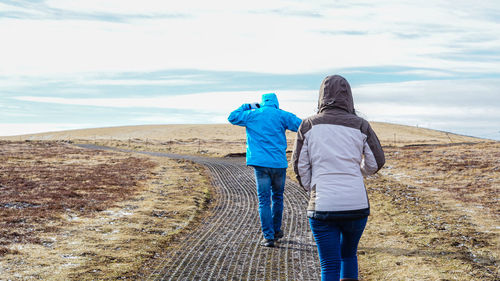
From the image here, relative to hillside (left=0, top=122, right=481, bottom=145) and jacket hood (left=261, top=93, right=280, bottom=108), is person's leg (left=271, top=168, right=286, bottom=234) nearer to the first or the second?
jacket hood (left=261, top=93, right=280, bottom=108)

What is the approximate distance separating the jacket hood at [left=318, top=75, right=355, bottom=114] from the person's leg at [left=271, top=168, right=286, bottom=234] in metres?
3.65

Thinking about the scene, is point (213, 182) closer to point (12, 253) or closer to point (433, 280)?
point (12, 253)

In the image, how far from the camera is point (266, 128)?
7461 millimetres

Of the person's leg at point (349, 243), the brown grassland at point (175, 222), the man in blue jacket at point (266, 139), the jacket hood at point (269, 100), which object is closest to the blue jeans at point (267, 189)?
the man in blue jacket at point (266, 139)

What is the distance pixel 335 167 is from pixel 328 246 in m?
0.69

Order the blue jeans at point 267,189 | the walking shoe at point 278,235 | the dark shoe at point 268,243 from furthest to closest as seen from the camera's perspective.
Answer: the walking shoe at point 278,235, the dark shoe at point 268,243, the blue jeans at point 267,189

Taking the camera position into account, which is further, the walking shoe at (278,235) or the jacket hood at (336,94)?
the walking shoe at (278,235)

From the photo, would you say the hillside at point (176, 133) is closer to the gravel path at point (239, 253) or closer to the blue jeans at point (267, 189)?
the gravel path at point (239, 253)

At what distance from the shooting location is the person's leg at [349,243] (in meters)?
3.85

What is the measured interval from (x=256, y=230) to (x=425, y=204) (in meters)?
5.60

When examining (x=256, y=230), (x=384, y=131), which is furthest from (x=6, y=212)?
(x=384, y=131)

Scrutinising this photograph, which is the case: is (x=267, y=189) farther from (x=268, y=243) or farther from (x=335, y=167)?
(x=335, y=167)

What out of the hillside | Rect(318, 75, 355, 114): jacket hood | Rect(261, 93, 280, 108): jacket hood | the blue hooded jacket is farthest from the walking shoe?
the hillside

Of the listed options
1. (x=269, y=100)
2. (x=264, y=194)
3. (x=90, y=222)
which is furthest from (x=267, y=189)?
(x=90, y=222)
